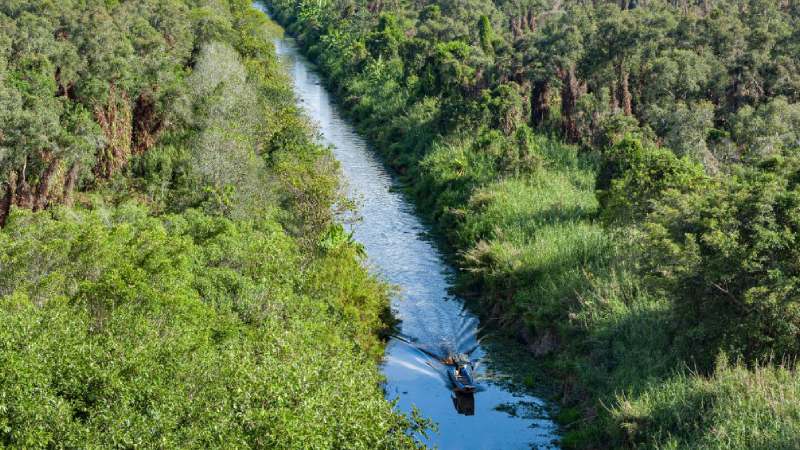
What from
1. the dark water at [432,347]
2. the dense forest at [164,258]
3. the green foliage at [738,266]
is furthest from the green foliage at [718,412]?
the dense forest at [164,258]

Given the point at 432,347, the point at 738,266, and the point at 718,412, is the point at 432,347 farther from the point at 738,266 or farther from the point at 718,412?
the point at 718,412

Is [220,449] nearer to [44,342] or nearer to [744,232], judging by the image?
[44,342]

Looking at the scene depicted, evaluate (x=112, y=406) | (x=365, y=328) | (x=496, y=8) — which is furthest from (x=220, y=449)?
(x=496, y=8)

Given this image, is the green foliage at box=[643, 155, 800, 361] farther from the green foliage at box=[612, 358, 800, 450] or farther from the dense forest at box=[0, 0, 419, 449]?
the dense forest at box=[0, 0, 419, 449]

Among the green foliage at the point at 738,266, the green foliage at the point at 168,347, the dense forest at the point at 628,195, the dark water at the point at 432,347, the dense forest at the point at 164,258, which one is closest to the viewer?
the green foliage at the point at 168,347

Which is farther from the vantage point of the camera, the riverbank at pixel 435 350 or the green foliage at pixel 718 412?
the riverbank at pixel 435 350

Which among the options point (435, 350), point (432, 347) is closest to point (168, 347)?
point (435, 350)

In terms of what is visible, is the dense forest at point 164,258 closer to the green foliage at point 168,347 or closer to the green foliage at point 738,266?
the green foliage at point 168,347

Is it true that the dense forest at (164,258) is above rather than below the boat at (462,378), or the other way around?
above
